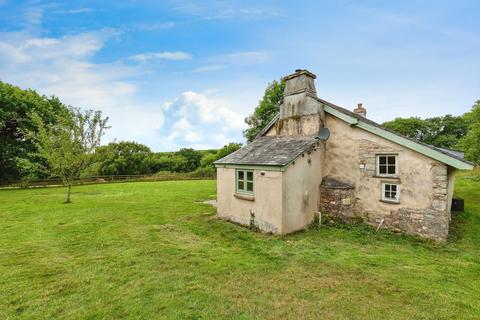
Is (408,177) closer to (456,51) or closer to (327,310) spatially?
(327,310)

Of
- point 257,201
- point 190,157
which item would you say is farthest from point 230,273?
point 190,157

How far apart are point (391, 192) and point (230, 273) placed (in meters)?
7.38

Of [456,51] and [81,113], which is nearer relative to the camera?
[456,51]

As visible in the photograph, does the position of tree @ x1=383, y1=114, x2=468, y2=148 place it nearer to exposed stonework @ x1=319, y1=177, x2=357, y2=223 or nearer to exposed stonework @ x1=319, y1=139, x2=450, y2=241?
exposed stonework @ x1=319, y1=139, x2=450, y2=241

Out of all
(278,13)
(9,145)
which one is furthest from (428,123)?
(9,145)

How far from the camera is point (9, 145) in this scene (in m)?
26.3

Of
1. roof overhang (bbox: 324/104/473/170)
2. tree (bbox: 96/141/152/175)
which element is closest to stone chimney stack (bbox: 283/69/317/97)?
roof overhang (bbox: 324/104/473/170)

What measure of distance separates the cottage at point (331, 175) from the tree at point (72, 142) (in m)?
12.3

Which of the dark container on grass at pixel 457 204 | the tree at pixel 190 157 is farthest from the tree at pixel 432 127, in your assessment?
the dark container on grass at pixel 457 204

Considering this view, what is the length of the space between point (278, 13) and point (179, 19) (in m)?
6.66

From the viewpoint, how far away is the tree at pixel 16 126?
84.9 ft

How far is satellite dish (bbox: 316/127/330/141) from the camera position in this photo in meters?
10.6

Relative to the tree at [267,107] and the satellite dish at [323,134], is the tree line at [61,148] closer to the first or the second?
the tree at [267,107]

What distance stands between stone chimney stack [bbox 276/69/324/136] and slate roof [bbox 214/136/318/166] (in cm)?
53
